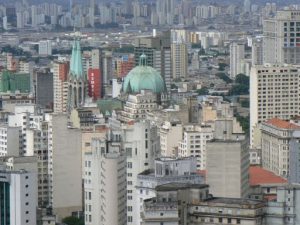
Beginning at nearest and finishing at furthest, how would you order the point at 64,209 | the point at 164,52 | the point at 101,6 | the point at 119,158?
the point at 119,158 < the point at 64,209 < the point at 164,52 < the point at 101,6

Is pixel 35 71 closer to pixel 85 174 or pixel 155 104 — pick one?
pixel 155 104

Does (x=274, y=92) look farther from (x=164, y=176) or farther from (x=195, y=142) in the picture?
(x=164, y=176)

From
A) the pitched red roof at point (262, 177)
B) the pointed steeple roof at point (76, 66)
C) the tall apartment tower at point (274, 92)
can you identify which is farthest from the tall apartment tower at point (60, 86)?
the pitched red roof at point (262, 177)

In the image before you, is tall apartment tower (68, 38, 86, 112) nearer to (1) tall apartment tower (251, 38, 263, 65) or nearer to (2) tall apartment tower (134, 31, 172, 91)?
(2) tall apartment tower (134, 31, 172, 91)

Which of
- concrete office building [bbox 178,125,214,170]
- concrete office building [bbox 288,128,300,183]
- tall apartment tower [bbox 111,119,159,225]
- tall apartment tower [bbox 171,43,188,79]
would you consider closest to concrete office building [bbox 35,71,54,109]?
tall apartment tower [bbox 171,43,188,79]

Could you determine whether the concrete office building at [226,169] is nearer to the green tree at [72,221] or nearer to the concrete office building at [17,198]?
the green tree at [72,221]

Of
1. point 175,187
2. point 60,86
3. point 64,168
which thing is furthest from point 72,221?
point 60,86

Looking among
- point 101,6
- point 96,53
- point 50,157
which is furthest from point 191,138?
point 101,6
